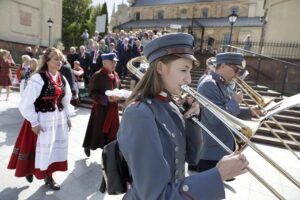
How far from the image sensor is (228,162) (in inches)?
49.9

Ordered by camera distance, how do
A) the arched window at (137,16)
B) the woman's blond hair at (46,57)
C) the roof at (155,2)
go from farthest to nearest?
the arched window at (137,16)
the roof at (155,2)
the woman's blond hair at (46,57)

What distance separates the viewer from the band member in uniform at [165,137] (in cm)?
127

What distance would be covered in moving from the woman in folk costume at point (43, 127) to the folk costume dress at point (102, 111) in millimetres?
1134

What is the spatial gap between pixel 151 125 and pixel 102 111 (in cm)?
382

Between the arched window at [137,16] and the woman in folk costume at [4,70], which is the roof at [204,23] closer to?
the arched window at [137,16]

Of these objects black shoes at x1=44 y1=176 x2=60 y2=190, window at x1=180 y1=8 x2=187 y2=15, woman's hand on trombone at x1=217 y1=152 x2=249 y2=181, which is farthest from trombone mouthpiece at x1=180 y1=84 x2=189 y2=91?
window at x1=180 y1=8 x2=187 y2=15

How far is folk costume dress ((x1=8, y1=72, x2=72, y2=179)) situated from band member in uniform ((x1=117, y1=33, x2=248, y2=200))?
2410 millimetres

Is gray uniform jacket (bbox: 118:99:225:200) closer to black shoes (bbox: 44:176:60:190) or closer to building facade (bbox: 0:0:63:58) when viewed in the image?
black shoes (bbox: 44:176:60:190)

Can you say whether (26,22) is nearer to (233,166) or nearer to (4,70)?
(4,70)

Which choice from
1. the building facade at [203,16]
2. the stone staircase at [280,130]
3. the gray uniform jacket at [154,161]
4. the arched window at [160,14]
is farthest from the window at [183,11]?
the gray uniform jacket at [154,161]

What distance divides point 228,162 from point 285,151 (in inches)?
257

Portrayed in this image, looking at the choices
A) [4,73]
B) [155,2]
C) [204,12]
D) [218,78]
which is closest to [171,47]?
[218,78]

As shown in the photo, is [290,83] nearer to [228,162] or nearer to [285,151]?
[285,151]

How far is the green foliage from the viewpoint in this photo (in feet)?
129
